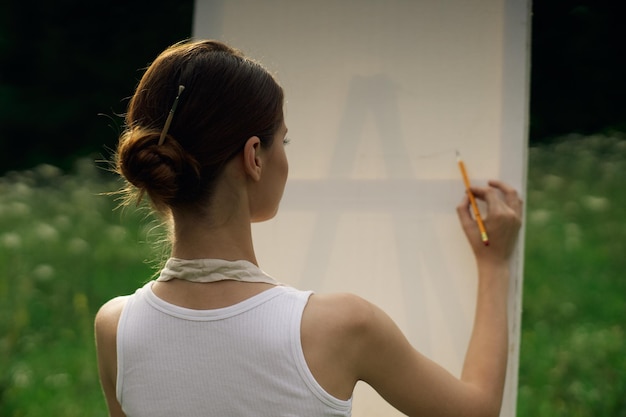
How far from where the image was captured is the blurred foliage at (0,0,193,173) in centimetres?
370

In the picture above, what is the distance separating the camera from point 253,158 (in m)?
1.20

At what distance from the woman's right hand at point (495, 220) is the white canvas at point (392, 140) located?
0.10 feet

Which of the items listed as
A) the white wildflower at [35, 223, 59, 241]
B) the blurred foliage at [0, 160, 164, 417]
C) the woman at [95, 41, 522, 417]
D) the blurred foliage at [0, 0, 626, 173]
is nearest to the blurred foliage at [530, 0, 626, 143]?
the blurred foliage at [0, 0, 626, 173]

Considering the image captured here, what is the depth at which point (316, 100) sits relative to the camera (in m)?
1.83

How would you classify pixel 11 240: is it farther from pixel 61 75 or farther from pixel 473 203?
pixel 473 203

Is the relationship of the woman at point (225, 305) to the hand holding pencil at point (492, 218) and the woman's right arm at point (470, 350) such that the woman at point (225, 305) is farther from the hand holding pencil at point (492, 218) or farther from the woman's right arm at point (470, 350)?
the hand holding pencil at point (492, 218)

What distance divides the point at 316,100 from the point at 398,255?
0.37m

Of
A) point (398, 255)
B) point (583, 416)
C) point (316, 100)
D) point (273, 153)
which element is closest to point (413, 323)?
point (398, 255)

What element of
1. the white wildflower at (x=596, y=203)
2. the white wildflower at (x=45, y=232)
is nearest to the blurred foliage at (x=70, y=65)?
the white wildflower at (x=45, y=232)

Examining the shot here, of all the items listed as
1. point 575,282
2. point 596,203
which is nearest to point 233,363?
point 575,282

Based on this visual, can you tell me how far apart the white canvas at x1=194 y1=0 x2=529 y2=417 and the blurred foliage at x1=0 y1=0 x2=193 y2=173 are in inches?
75.7

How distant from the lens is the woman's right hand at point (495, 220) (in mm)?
1568

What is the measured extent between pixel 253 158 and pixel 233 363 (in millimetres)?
281

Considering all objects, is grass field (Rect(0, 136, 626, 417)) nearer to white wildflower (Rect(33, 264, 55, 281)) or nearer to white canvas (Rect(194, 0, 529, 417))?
white wildflower (Rect(33, 264, 55, 281))
